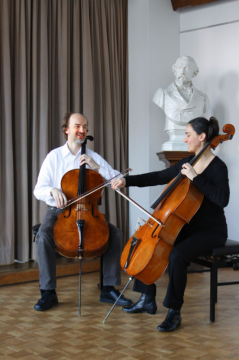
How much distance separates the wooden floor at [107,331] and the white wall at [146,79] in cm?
153

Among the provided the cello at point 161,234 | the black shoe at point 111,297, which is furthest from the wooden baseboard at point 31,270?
the cello at point 161,234

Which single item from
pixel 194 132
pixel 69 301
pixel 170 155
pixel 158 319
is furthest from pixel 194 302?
pixel 170 155

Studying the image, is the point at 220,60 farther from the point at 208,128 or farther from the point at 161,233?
the point at 161,233

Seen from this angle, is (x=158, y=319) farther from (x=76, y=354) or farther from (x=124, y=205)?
(x=124, y=205)

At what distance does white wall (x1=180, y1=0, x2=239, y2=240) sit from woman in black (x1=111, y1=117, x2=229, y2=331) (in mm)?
1715

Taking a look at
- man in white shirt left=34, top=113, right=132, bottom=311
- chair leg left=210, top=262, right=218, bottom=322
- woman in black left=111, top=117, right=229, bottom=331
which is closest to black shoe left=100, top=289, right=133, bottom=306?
man in white shirt left=34, top=113, right=132, bottom=311

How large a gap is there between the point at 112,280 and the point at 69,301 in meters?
0.30

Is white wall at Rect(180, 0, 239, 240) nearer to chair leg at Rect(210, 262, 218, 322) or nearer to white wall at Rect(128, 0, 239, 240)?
white wall at Rect(128, 0, 239, 240)

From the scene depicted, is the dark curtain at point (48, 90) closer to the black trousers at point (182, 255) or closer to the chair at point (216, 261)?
the black trousers at point (182, 255)

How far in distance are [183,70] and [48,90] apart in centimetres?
117

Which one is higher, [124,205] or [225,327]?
[124,205]

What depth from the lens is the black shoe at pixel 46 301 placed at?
8.30 feet

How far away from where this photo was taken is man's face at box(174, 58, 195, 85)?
12.2ft

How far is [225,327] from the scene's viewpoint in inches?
88.8
